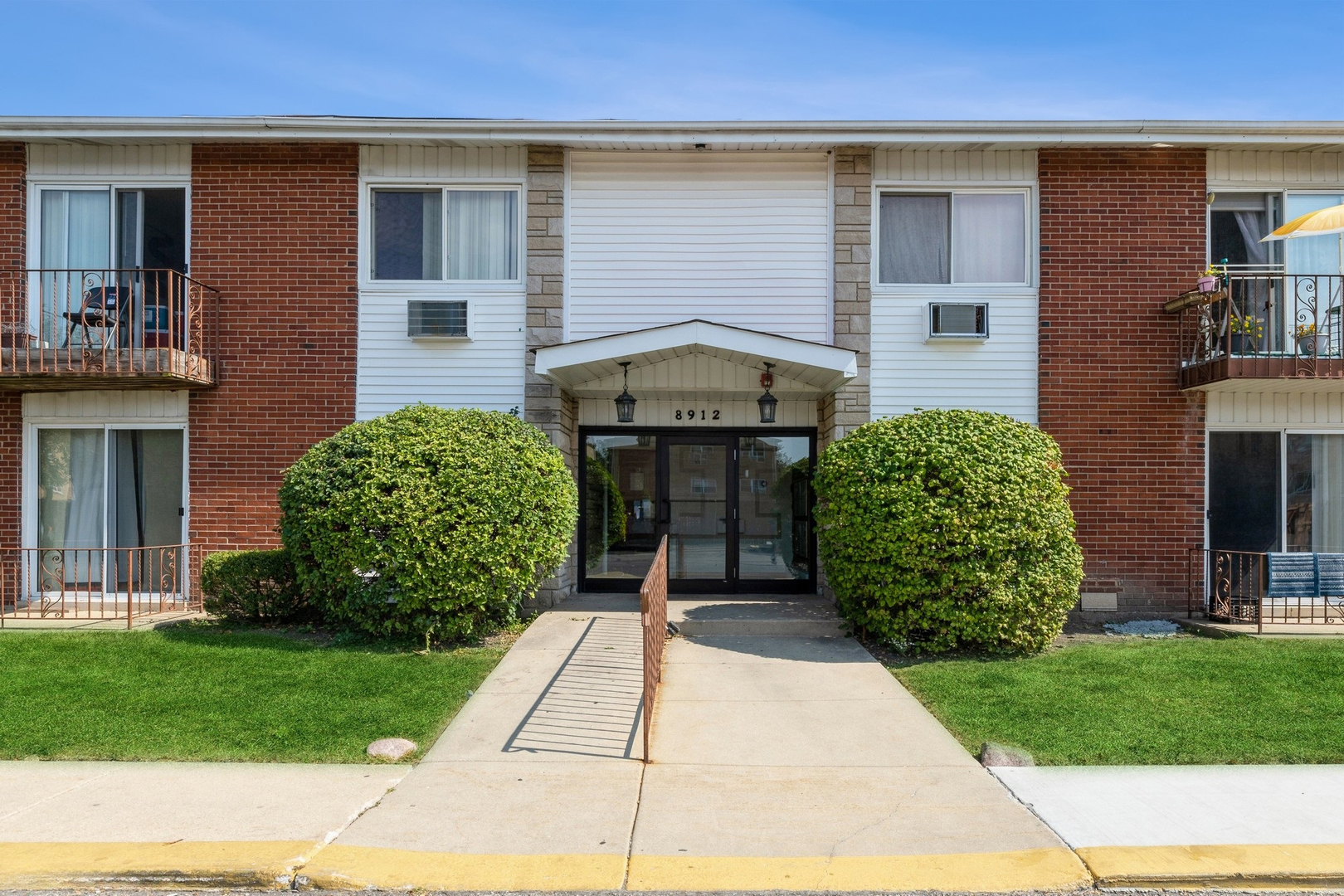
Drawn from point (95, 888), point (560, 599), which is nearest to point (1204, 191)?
point (560, 599)

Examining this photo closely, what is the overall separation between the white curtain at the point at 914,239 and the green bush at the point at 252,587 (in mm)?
7468

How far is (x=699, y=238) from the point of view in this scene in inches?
412

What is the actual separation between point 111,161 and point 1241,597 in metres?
13.8

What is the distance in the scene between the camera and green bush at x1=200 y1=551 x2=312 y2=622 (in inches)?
355

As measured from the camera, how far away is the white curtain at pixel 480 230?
10484 mm

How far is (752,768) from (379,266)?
7.63m

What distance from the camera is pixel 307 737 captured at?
19.3 feet

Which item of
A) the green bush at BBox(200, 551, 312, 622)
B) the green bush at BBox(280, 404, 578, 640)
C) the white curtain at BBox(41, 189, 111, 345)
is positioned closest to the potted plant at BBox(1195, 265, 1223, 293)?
the green bush at BBox(280, 404, 578, 640)

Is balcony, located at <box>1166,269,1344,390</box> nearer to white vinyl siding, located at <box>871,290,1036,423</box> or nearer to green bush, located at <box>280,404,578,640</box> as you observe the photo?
white vinyl siding, located at <box>871,290,1036,423</box>

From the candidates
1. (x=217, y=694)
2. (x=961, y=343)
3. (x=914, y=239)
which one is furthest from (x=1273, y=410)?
(x=217, y=694)

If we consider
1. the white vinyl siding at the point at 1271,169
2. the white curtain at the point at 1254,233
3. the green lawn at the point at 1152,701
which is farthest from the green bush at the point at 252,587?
the white vinyl siding at the point at 1271,169

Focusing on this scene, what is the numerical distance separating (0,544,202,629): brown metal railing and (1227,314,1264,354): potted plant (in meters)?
12.1

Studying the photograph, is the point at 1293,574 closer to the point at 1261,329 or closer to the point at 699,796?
the point at 1261,329

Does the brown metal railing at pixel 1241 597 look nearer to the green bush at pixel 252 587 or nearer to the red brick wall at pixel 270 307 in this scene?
the green bush at pixel 252 587
